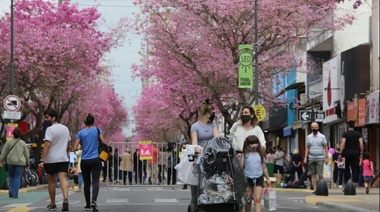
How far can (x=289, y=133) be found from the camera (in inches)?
2427

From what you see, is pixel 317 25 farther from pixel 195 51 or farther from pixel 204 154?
pixel 204 154

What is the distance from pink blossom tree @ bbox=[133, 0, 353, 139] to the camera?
43312 mm

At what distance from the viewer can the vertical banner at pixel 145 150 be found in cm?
4253

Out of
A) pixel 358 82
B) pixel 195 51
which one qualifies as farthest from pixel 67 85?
pixel 358 82

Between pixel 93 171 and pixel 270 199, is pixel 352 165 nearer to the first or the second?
pixel 93 171

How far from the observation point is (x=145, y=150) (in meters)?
42.8

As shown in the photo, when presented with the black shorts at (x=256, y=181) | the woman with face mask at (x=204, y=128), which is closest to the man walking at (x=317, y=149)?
the black shorts at (x=256, y=181)

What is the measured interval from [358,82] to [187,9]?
856 cm

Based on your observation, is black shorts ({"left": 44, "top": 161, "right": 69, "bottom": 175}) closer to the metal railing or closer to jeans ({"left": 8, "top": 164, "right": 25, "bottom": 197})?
jeans ({"left": 8, "top": 164, "right": 25, "bottom": 197})

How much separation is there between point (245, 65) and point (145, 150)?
582 cm

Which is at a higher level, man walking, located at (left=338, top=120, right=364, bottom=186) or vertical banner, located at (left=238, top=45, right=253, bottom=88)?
vertical banner, located at (left=238, top=45, right=253, bottom=88)

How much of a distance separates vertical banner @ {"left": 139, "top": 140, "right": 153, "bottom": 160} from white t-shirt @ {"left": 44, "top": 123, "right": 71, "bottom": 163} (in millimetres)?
24295

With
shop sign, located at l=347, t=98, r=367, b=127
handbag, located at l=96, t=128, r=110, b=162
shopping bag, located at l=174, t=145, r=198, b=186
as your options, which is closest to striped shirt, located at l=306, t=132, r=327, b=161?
handbag, located at l=96, t=128, r=110, b=162

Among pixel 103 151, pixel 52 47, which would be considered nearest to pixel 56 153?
pixel 103 151
